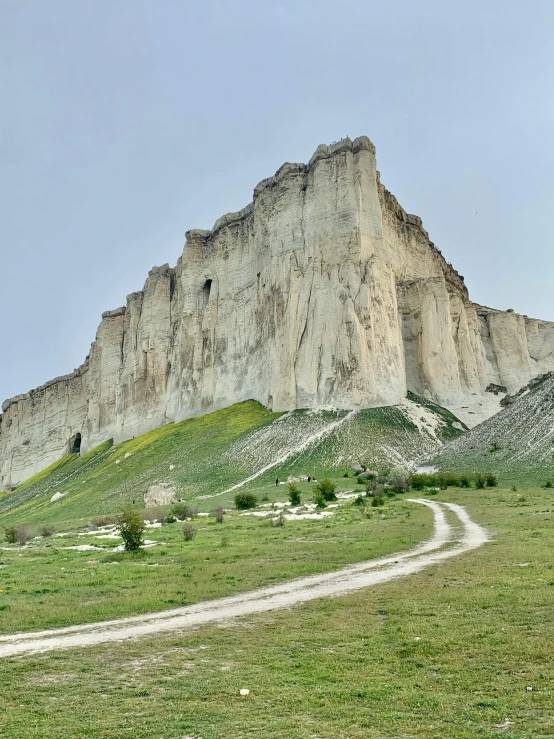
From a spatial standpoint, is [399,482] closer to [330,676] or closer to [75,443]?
[330,676]

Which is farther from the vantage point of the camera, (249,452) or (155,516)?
(249,452)

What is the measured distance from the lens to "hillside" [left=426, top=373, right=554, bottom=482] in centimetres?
3859

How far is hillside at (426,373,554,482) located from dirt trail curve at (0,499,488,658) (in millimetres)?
22110

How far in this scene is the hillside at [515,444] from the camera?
3859 centimetres

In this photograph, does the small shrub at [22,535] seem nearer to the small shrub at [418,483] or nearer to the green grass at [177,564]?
the green grass at [177,564]

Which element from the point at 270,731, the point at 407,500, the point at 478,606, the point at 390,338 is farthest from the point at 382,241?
the point at 270,731

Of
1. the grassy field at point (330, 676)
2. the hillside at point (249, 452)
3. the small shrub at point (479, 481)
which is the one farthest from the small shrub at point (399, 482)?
the grassy field at point (330, 676)

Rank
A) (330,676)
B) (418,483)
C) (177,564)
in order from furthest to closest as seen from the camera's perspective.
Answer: (418,483), (177,564), (330,676)

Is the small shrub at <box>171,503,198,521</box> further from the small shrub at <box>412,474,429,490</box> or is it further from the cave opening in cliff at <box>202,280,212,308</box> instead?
the cave opening in cliff at <box>202,280,212,308</box>

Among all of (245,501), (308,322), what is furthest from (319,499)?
(308,322)

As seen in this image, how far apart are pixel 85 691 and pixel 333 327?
188 feet

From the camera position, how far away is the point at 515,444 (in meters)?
43.2

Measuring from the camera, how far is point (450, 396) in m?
71.7

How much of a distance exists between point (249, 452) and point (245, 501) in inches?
767
